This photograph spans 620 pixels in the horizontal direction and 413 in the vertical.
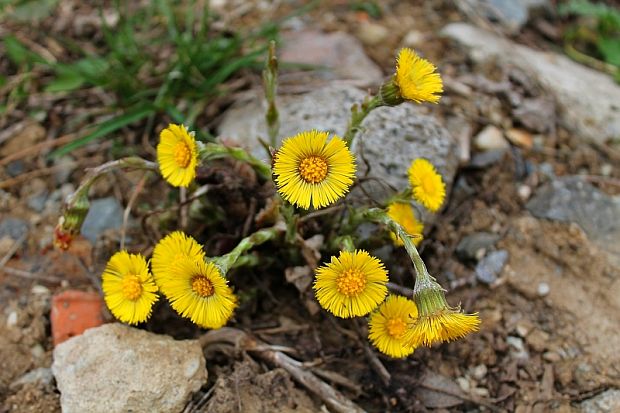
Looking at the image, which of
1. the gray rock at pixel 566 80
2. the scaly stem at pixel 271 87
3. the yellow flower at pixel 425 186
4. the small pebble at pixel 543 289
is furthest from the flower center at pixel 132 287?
the gray rock at pixel 566 80

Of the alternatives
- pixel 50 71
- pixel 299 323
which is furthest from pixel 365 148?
pixel 50 71

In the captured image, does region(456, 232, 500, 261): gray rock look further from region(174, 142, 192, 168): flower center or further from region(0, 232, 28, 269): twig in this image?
region(0, 232, 28, 269): twig

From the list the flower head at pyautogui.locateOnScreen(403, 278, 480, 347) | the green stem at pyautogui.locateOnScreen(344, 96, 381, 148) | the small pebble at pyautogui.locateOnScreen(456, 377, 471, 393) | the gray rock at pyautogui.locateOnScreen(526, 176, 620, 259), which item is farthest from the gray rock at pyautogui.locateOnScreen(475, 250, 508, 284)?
the green stem at pyautogui.locateOnScreen(344, 96, 381, 148)

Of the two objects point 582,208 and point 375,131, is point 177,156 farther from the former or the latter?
point 582,208

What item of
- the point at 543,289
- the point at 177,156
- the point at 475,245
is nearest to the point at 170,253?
the point at 177,156

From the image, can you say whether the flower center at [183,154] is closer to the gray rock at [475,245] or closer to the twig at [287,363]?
the twig at [287,363]
